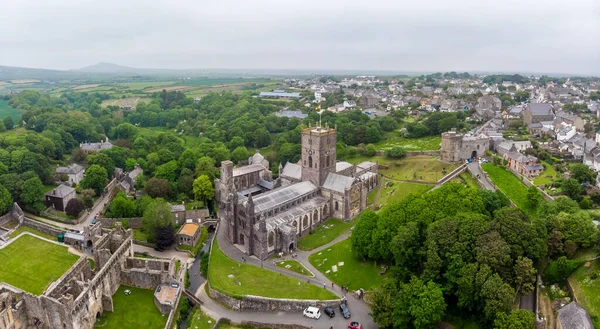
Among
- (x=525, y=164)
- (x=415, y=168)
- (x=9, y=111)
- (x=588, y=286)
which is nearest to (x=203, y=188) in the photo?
(x=415, y=168)

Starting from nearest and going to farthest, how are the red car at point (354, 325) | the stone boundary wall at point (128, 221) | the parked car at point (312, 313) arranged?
the red car at point (354, 325), the parked car at point (312, 313), the stone boundary wall at point (128, 221)

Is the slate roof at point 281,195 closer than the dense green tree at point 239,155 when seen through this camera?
Yes

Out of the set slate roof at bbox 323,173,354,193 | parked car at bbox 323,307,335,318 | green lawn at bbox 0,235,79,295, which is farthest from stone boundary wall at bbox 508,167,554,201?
green lawn at bbox 0,235,79,295

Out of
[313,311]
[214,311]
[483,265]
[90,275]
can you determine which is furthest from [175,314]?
[483,265]

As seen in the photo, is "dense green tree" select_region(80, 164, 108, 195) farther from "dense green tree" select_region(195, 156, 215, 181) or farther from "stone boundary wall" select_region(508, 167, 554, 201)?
"stone boundary wall" select_region(508, 167, 554, 201)

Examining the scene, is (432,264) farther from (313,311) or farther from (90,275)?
(90,275)

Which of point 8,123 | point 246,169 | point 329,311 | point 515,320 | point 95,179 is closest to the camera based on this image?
point 515,320

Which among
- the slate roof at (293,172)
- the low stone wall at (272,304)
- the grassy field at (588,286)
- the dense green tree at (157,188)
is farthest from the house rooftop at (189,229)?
the grassy field at (588,286)

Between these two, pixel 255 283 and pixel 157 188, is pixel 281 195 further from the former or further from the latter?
pixel 157 188

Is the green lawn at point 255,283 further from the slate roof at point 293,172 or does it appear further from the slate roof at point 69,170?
the slate roof at point 69,170
